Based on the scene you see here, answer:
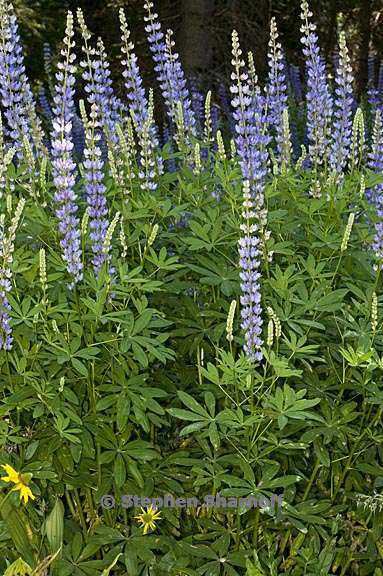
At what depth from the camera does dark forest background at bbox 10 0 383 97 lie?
979 cm

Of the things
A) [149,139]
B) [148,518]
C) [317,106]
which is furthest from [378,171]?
[148,518]

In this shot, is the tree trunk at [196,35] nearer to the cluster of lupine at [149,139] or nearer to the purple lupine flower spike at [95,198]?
the cluster of lupine at [149,139]

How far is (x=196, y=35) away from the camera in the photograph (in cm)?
974

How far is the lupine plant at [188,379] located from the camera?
9.55 feet

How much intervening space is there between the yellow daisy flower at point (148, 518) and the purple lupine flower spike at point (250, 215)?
646 millimetres

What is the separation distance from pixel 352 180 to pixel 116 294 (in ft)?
4.03

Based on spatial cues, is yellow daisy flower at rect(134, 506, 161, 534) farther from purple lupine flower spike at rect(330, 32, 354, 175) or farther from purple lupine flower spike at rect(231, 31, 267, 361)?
purple lupine flower spike at rect(330, 32, 354, 175)

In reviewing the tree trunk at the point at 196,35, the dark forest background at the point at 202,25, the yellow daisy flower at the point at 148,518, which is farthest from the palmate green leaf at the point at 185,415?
the tree trunk at the point at 196,35

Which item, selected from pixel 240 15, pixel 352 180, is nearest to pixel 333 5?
pixel 240 15

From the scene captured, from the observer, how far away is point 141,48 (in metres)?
11.0

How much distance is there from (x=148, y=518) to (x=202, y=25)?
7568mm

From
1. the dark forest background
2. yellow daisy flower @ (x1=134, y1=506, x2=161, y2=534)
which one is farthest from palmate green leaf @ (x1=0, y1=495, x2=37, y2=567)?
the dark forest background

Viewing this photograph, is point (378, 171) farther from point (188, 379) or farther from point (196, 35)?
point (196, 35)

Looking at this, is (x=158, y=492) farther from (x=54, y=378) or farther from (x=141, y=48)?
(x=141, y=48)
